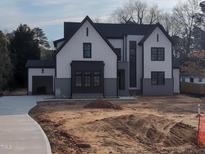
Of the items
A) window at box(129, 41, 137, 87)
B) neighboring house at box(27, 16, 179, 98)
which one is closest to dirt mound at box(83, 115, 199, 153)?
neighboring house at box(27, 16, 179, 98)

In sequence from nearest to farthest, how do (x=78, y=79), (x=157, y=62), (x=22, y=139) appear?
(x=22, y=139), (x=78, y=79), (x=157, y=62)

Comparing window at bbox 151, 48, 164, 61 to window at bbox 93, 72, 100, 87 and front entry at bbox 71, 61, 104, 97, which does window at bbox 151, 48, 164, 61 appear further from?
window at bbox 93, 72, 100, 87

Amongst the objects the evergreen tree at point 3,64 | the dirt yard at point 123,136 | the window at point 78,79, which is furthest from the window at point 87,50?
the dirt yard at point 123,136

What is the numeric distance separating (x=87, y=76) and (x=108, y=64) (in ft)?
8.56

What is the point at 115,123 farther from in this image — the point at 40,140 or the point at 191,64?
the point at 191,64

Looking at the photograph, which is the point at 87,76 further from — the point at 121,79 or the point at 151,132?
the point at 151,132

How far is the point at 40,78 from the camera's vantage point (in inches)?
1930

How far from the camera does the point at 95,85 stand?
4347 centimetres

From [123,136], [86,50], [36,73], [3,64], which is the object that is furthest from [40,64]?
[123,136]

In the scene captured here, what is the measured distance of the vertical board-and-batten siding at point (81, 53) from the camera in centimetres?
4372

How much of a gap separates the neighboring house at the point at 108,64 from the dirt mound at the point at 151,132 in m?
21.6

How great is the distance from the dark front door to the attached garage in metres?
6.65

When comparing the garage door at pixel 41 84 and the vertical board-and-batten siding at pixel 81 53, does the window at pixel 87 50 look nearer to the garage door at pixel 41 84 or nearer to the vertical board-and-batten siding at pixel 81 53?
the vertical board-and-batten siding at pixel 81 53

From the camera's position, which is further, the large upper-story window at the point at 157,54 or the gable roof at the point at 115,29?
the gable roof at the point at 115,29
